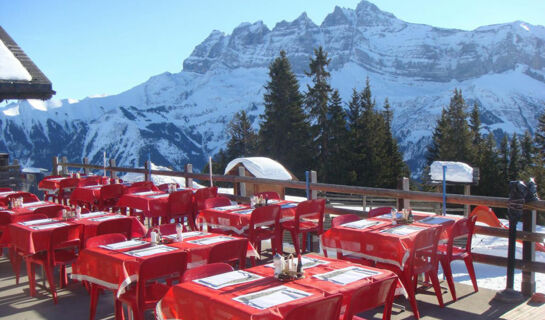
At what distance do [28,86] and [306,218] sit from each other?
5762 mm

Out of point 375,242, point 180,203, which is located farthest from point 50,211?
point 375,242

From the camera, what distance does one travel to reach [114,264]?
3609 millimetres

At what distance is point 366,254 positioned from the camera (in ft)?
13.9

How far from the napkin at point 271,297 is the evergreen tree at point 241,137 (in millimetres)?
43830

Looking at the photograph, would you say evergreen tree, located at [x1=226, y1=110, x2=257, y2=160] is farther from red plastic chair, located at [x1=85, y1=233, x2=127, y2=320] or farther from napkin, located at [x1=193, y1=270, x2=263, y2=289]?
napkin, located at [x1=193, y1=270, x2=263, y2=289]

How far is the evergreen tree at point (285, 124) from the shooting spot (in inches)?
1453

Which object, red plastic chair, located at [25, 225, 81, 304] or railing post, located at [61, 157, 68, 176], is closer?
red plastic chair, located at [25, 225, 81, 304]

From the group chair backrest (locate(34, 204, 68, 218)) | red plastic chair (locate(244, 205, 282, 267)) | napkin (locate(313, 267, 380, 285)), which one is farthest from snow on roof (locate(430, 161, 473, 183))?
napkin (locate(313, 267, 380, 285))

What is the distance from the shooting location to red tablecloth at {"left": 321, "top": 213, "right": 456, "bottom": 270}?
4012mm

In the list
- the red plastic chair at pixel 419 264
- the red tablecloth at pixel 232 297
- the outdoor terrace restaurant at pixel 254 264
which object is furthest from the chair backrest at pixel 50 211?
the red plastic chair at pixel 419 264

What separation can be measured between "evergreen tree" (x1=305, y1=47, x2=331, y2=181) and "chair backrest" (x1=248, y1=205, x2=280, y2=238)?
29886mm

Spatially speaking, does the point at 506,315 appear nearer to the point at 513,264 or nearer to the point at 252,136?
the point at 513,264

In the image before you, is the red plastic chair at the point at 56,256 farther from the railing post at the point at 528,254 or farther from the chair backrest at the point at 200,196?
the railing post at the point at 528,254

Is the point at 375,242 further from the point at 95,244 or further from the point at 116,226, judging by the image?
the point at 116,226
